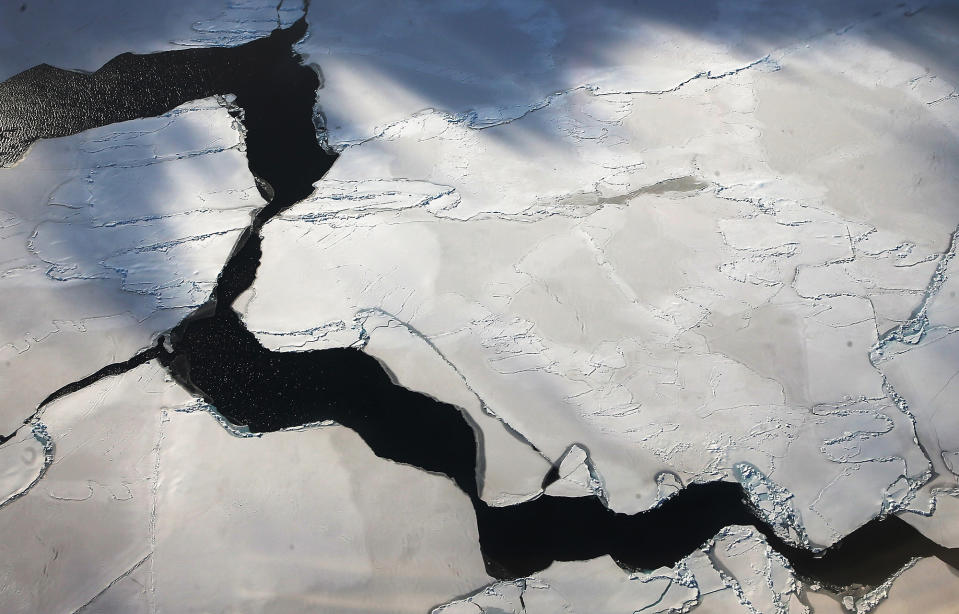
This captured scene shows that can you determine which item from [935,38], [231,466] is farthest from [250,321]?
[935,38]

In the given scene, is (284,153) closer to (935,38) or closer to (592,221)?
(592,221)

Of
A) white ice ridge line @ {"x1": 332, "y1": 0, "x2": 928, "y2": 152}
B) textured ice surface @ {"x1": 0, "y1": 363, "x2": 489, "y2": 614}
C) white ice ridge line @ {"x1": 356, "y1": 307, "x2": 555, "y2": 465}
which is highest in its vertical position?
white ice ridge line @ {"x1": 332, "y1": 0, "x2": 928, "y2": 152}

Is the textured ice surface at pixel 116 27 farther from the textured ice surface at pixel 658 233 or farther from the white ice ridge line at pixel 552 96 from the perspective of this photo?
the white ice ridge line at pixel 552 96

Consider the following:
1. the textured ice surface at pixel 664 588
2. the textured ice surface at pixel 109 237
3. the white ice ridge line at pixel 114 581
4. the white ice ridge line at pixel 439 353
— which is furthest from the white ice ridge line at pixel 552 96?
the textured ice surface at pixel 664 588

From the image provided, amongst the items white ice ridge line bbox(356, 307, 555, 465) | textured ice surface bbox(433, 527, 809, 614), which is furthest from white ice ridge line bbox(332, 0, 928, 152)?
textured ice surface bbox(433, 527, 809, 614)

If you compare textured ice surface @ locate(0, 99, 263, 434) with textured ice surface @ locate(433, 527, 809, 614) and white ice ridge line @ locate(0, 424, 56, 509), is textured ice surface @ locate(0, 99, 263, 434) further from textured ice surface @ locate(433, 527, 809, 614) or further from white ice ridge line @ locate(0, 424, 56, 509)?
textured ice surface @ locate(433, 527, 809, 614)

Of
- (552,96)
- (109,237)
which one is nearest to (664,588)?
(552,96)
